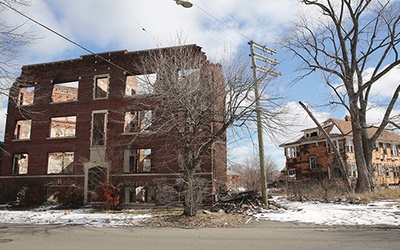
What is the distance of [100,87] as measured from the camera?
26.5 m

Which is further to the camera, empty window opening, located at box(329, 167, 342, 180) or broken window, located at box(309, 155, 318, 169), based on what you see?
broken window, located at box(309, 155, 318, 169)

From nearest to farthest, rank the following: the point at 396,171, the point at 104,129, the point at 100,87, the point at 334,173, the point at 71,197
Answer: the point at 71,197 → the point at 104,129 → the point at 100,87 → the point at 334,173 → the point at 396,171

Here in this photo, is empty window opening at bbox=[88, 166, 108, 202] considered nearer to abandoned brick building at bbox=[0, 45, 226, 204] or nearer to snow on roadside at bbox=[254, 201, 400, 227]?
abandoned brick building at bbox=[0, 45, 226, 204]

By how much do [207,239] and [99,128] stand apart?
17.9m

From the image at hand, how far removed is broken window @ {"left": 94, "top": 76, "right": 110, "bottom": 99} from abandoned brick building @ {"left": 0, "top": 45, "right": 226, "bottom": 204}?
→ 0.26 feet

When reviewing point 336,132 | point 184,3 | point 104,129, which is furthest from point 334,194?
point 336,132

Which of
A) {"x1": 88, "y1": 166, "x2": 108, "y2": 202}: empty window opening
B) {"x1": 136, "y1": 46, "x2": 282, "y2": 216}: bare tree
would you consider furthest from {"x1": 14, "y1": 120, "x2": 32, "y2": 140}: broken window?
{"x1": 136, "y1": 46, "x2": 282, "y2": 216}: bare tree

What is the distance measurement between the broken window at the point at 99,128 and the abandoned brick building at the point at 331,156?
25.7m

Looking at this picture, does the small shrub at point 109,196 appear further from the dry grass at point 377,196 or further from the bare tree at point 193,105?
the dry grass at point 377,196

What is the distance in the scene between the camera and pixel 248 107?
14133 mm

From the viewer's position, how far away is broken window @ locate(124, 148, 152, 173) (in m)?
22.9

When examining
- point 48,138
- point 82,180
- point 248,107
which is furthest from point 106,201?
point 248,107

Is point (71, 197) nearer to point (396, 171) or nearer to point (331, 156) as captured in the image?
point (331, 156)

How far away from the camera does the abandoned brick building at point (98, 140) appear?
21922mm
